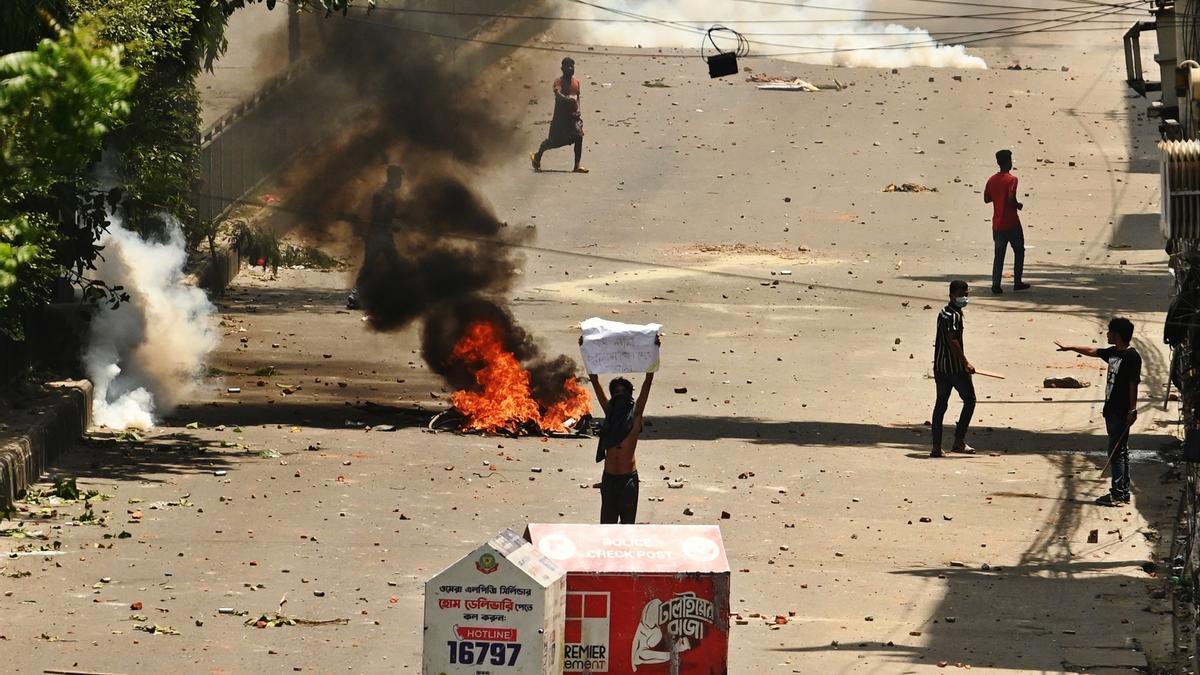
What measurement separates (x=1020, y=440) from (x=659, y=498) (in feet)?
13.6

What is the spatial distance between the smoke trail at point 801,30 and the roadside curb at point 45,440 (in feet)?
82.5

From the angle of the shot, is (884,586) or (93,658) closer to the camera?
(93,658)

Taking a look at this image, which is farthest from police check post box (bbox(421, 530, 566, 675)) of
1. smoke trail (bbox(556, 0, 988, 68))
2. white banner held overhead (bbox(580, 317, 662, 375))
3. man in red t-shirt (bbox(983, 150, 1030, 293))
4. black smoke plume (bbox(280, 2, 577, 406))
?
smoke trail (bbox(556, 0, 988, 68))

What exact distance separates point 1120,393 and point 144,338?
908 centimetres

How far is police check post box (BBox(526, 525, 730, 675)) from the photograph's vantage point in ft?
26.4

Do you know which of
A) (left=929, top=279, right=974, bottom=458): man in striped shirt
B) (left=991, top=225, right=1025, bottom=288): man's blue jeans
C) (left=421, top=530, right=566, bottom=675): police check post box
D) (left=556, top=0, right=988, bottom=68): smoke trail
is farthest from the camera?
(left=556, top=0, right=988, bottom=68): smoke trail

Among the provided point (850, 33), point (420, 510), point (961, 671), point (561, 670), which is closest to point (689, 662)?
point (561, 670)

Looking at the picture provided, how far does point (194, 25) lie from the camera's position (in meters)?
15.8

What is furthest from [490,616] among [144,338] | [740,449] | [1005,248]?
[1005,248]

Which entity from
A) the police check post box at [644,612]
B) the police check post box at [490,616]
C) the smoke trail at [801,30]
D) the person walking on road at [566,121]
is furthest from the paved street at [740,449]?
the smoke trail at [801,30]

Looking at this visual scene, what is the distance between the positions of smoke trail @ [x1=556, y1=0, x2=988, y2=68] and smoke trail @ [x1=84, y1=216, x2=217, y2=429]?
2147 centimetres

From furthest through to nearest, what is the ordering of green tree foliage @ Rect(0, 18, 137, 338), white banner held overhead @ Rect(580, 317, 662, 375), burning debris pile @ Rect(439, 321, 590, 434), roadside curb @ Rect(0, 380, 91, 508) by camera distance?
burning debris pile @ Rect(439, 321, 590, 434), roadside curb @ Rect(0, 380, 91, 508), white banner held overhead @ Rect(580, 317, 662, 375), green tree foliage @ Rect(0, 18, 137, 338)

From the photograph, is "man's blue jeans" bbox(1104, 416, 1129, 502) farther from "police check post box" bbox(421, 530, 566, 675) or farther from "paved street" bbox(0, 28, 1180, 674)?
"police check post box" bbox(421, 530, 566, 675)

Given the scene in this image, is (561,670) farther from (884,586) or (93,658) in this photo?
(884,586)
